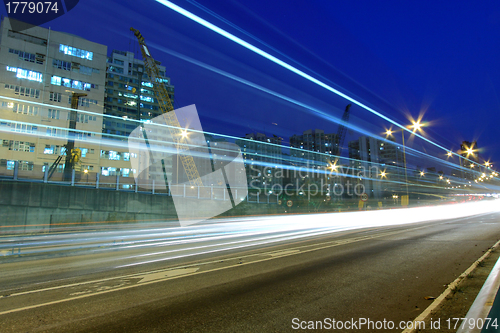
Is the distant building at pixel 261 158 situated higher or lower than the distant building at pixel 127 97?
lower

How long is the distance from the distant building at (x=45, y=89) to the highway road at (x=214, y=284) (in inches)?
1722

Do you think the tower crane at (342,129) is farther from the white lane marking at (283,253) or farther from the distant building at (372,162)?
the white lane marking at (283,253)

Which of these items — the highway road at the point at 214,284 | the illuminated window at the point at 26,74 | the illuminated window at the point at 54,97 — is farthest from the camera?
the illuminated window at the point at 54,97

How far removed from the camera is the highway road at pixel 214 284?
438cm

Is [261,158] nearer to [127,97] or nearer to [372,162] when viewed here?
[372,162]

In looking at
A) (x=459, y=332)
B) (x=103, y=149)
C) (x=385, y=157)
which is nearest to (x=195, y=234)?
(x=459, y=332)

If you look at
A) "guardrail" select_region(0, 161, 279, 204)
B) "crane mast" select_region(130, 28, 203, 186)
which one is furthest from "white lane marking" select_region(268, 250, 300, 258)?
"crane mast" select_region(130, 28, 203, 186)

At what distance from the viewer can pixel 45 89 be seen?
181ft

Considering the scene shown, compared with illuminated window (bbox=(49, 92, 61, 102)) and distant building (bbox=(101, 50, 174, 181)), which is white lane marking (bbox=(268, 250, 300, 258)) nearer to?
illuminated window (bbox=(49, 92, 61, 102))

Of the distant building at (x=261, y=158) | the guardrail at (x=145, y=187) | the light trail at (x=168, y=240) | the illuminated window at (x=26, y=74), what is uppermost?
the illuminated window at (x=26, y=74)

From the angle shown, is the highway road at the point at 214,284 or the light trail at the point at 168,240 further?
the light trail at the point at 168,240

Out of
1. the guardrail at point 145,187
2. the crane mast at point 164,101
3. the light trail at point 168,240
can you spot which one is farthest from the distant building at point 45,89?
the light trail at point 168,240

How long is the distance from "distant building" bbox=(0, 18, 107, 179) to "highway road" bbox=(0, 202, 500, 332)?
43745 mm

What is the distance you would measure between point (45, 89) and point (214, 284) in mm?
64586
